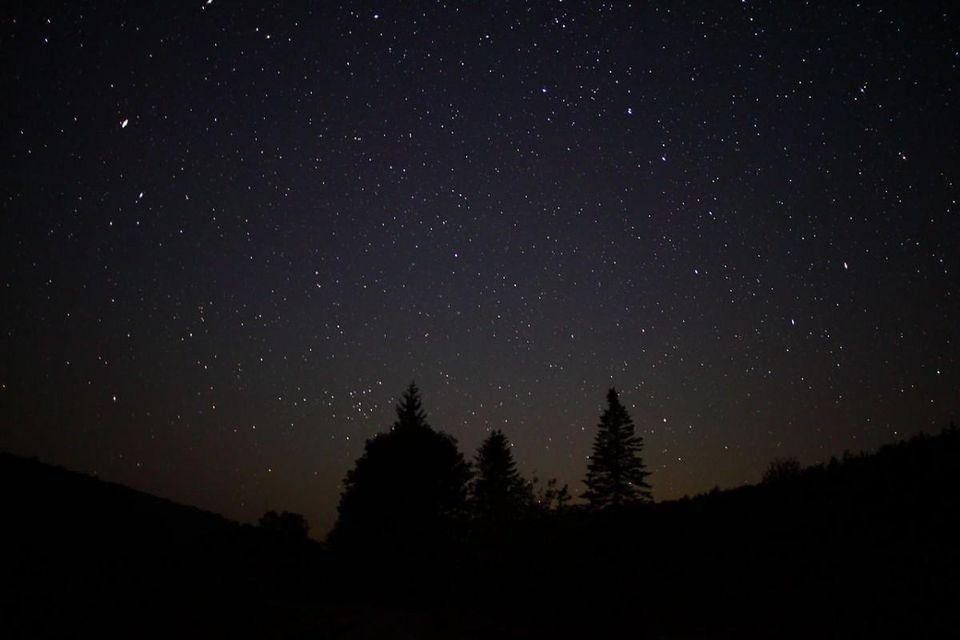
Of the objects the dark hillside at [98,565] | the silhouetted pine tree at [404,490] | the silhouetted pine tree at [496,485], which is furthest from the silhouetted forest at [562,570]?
the silhouetted pine tree at [496,485]

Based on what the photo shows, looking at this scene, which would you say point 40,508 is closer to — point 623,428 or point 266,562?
point 266,562

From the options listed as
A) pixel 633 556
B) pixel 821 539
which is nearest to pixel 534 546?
pixel 633 556

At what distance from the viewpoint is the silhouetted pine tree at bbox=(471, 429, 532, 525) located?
41.9 metres

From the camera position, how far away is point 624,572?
14516mm

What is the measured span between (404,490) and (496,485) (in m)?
17.6

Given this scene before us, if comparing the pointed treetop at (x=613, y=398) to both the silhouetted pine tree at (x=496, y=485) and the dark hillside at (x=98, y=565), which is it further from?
the dark hillside at (x=98, y=565)

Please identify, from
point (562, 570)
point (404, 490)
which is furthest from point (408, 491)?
point (562, 570)

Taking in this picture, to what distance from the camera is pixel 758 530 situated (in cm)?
1205

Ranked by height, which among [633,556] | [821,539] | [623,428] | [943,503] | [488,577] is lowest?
[488,577]

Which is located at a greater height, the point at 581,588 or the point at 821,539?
the point at 821,539

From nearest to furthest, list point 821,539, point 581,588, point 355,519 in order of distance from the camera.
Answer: point 821,539, point 581,588, point 355,519

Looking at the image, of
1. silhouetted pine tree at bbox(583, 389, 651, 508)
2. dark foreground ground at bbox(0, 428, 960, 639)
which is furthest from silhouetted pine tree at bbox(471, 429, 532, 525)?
dark foreground ground at bbox(0, 428, 960, 639)

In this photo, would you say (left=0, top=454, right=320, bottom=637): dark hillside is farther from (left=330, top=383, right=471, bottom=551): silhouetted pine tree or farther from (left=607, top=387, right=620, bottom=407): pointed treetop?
(left=607, top=387, right=620, bottom=407): pointed treetop

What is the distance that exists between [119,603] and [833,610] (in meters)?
12.6
